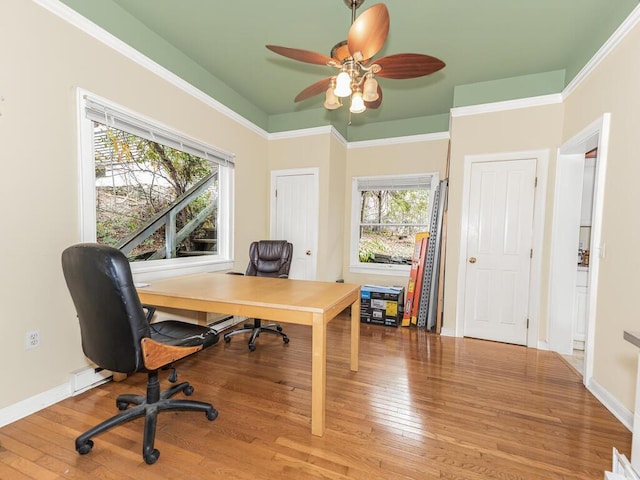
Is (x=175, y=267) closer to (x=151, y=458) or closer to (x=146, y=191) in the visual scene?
(x=146, y=191)

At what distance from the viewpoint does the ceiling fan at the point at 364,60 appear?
1502mm

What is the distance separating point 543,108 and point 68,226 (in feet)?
14.6

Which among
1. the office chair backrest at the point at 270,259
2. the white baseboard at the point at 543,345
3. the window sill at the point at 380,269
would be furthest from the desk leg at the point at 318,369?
the window sill at the point at 380,269

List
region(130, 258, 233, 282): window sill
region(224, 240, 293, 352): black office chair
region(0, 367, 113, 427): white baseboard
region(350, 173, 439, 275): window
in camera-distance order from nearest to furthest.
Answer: region(0, 367, 113, 427): white baseboard → region(130, 258, 233, 282): window sill → region(224, 240, 293, 352): black office chair → region(350, 173, 439, 275): window

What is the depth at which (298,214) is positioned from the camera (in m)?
4.18

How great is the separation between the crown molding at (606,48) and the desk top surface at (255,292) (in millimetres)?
2629

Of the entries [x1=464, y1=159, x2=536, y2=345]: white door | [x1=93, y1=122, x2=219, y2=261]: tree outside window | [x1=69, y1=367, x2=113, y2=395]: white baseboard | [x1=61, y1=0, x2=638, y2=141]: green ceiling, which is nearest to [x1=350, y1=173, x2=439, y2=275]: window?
[x1=464, y1=159, x2=536, y2=345]: white door

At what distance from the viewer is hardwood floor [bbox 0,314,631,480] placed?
1.44m

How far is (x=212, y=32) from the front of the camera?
254 centimetres

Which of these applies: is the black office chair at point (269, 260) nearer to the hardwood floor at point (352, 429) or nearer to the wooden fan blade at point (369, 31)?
the hardwood floor at point (352, 429)

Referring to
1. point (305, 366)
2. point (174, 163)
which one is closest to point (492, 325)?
point (305, 366)

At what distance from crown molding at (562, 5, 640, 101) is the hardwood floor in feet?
8.57

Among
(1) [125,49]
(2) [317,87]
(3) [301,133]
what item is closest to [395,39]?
(2) [317,87]

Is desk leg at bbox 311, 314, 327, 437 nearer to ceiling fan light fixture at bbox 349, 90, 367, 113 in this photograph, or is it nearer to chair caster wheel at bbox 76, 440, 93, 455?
chair caster wheel at bbox 76, 440, 93, 455
